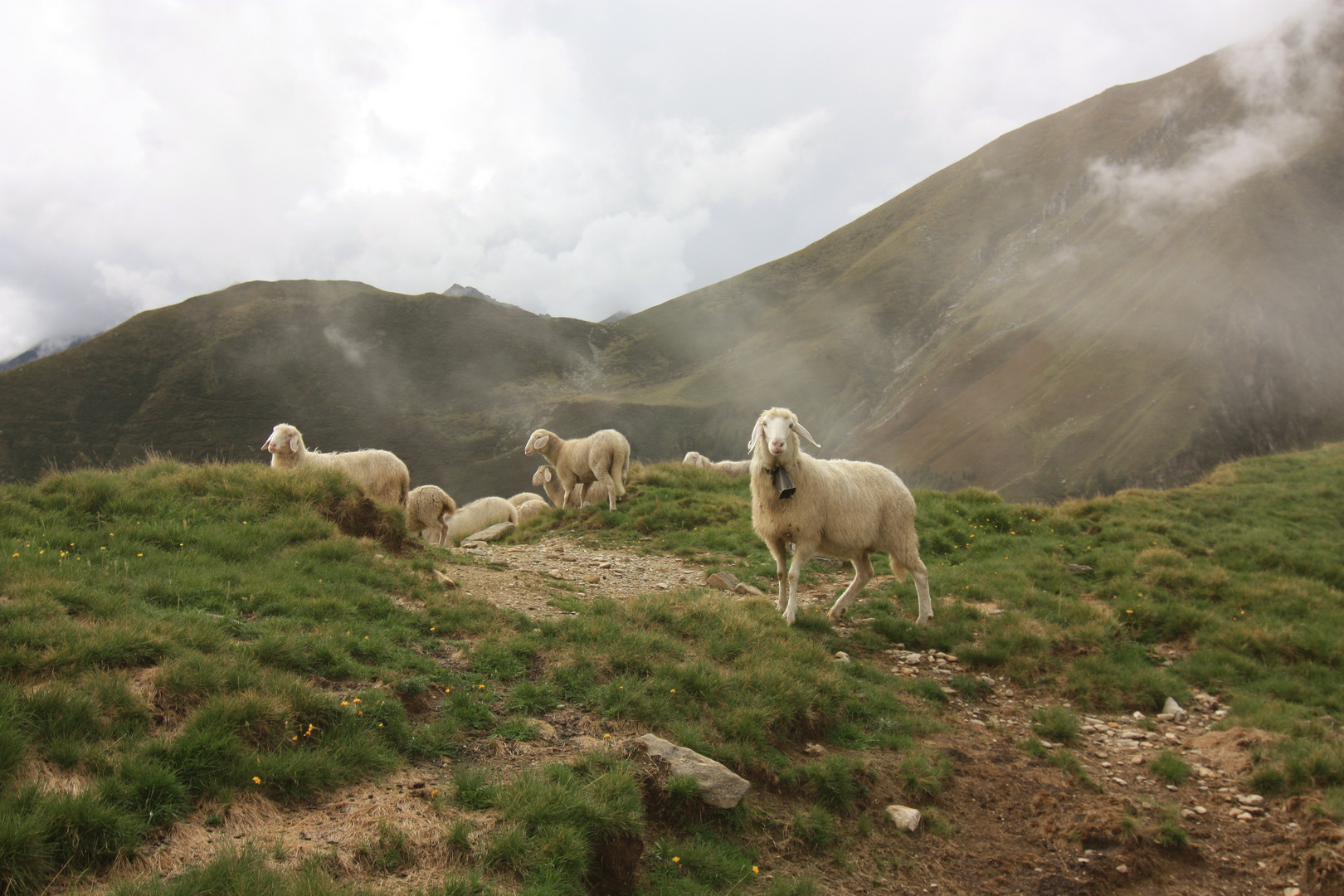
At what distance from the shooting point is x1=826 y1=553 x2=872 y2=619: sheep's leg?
1078 centimetres

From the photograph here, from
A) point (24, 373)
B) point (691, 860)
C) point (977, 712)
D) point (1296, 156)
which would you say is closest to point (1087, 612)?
point (977, 712)

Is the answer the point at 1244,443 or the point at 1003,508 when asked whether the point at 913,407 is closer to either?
the point at 1244,443

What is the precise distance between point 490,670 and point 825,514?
19.2ft

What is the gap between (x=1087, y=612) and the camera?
10.7 m

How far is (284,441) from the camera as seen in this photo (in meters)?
14.1

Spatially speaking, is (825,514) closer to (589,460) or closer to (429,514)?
(589,460)

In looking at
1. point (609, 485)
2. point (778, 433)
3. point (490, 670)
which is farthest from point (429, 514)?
point (490, 670)

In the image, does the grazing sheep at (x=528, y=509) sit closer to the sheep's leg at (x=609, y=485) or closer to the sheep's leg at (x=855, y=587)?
the sheep's leg at (x=609, y=485)

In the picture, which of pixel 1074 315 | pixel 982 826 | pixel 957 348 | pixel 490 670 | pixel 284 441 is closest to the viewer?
pixel 982 826

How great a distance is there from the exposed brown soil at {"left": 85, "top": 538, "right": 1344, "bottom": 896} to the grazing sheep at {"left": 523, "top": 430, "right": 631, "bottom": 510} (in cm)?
1259

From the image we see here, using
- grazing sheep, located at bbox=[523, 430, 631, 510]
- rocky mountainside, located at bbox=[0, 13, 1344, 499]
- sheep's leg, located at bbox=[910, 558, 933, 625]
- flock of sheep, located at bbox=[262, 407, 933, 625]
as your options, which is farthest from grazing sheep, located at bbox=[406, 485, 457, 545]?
rocky mountainside, located at bbox=[0, 13, 1344, 499]

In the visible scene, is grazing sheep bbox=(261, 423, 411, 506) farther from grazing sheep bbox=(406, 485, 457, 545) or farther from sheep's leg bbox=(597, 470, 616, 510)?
sheep's leg bbox=(597, 470, 616, 510)

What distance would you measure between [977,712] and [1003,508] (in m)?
9.39

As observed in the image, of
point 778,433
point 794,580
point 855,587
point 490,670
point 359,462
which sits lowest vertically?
point 855,587
